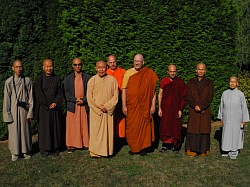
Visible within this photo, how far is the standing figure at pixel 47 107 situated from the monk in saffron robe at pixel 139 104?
138 centimetres

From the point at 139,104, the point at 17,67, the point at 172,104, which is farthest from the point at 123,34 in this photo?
the point at 17,67

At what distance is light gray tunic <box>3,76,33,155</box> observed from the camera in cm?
554

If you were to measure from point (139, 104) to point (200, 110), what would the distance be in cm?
123

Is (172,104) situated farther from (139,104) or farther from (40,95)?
(40,95)

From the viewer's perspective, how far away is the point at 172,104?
593cm

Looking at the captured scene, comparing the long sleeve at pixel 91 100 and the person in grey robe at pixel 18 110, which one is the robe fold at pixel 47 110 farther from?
the long sleeve at pixel 91 100

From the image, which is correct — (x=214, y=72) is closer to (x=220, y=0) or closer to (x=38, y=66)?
(x=220, y=0)

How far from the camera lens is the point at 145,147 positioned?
5.89m

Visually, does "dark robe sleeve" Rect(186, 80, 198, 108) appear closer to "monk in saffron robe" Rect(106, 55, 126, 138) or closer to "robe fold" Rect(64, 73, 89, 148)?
"monk in saffron robe" Rect(106, 55, 126, 138)

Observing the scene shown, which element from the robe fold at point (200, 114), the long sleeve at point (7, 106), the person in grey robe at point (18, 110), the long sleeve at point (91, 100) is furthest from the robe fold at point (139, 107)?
the long sleeve at point (7, 106)

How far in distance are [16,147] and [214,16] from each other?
233 inches

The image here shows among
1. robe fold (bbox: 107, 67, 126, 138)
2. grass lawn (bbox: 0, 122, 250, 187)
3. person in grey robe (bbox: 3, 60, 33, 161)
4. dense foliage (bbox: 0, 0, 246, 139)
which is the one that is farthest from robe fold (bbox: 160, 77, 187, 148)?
person in grey robe (bbox: 3, 60, 33, 161)

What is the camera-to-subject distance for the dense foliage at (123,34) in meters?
6.77

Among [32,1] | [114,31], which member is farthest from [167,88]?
[32,1]
